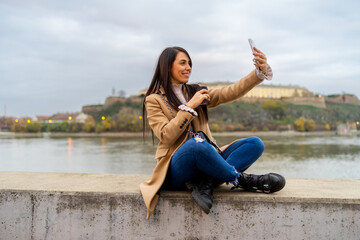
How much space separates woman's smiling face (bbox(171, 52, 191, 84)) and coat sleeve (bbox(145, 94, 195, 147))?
0.62 feet

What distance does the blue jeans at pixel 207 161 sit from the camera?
163cm

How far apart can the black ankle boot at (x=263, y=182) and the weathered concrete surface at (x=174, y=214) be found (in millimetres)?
44

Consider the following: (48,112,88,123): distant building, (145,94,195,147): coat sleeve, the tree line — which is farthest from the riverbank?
(145,94,195,147): coat sleeve

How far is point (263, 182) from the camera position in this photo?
68.3 inches

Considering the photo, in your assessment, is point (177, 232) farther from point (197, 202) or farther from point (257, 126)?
point (257, 126)

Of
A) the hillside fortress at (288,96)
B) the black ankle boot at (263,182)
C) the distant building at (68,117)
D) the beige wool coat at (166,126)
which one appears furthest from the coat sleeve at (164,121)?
the hillside fortress at (288,96)

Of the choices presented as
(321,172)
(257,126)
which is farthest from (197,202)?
(257,126)

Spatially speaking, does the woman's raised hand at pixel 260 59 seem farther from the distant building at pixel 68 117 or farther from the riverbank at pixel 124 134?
the distant building at pixel 68 117

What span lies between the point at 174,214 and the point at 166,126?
474 mm

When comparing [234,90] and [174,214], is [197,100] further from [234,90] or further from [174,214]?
[174,214]

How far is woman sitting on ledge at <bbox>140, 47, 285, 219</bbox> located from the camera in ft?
5.48

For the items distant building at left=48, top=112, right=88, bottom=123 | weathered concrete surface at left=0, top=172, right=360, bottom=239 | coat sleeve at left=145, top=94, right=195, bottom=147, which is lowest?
weathered concrete surface at left=0, top=172, right=360, bottom=239

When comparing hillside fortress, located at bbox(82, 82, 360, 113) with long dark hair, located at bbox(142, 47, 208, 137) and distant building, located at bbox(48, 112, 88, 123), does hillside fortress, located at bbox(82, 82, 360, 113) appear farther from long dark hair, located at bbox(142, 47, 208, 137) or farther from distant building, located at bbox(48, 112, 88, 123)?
long dark hair, located at bbox(142, 47, 208, 137)

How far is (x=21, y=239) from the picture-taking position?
1811 mm
